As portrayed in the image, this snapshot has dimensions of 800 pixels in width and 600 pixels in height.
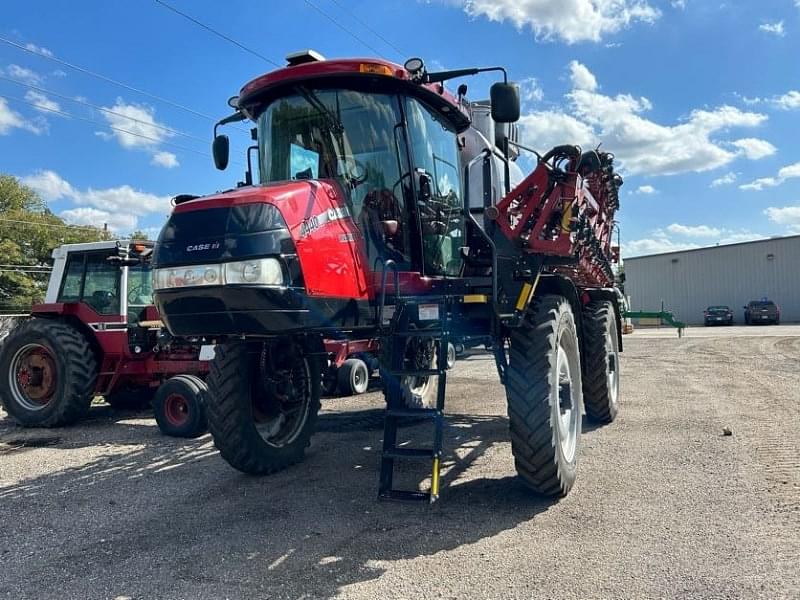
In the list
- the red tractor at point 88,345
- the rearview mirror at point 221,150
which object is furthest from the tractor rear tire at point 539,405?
the red tractor at point 88,345

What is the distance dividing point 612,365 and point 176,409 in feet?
18.2

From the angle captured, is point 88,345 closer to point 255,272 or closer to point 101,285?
point 101,285

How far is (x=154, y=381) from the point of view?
29.6 feet

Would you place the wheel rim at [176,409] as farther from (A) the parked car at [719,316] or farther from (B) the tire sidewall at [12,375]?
(A) the parked car at [719,316]

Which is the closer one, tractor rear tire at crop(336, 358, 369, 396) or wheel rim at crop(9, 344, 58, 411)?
wheel rim at crop(9, 344, 58, 411)

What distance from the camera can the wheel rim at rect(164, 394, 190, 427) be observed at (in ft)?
24.6

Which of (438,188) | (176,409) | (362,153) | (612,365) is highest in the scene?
(362,153)

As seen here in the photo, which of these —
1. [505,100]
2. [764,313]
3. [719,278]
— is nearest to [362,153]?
[505,100]

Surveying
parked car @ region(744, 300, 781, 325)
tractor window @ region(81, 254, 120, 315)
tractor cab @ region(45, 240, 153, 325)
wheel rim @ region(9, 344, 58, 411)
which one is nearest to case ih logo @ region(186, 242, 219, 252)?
tractor cab @ region(45, 240, 153, 325)

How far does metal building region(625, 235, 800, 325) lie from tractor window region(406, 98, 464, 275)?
124 feet

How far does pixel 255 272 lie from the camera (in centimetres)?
363

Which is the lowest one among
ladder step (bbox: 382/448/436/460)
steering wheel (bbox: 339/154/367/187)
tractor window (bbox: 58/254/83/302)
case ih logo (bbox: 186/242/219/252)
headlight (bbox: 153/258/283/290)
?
ladder step (bbox: 382/448/436/460)

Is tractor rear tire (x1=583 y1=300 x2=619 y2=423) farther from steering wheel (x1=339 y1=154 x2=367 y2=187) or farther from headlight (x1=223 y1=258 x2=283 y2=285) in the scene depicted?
headlight (x1=223 y1=258 x2=283 y2=285)

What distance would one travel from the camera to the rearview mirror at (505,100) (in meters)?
4.35
